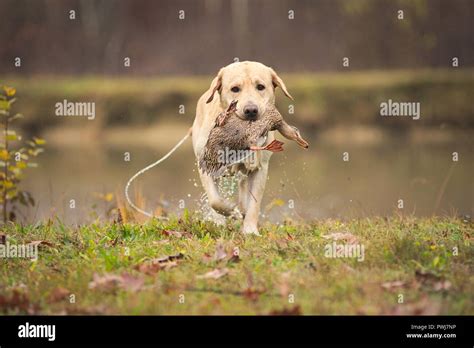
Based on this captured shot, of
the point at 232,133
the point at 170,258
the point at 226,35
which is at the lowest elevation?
the point at 170,258

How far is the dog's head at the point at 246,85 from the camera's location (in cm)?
668

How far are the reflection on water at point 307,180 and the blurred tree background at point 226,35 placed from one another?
6574 millimetres

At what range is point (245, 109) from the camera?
6477 mm

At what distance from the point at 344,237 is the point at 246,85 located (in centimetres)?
166

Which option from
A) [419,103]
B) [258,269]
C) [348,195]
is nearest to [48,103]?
[419,103]

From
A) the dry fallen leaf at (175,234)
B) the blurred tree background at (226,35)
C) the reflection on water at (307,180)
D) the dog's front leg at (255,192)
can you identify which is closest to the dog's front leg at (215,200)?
the dog's front leg at (255,192)

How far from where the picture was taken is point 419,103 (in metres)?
20.2

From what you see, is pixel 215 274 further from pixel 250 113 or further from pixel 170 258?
pixel 250 113

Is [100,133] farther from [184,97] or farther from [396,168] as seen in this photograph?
[396,168]

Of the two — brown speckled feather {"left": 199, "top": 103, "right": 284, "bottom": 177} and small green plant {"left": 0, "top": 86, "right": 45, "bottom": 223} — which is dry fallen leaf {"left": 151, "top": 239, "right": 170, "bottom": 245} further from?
small green plant {"left": 0, "top": 86, "right": 45, "bottom": 223}

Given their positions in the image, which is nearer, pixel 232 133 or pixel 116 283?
pixel 116 283

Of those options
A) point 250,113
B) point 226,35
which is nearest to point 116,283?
point 250,113

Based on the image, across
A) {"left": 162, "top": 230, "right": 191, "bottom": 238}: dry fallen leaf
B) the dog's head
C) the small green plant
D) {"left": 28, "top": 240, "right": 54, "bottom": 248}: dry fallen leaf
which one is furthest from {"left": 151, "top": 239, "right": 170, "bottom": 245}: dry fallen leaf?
the small green plant
